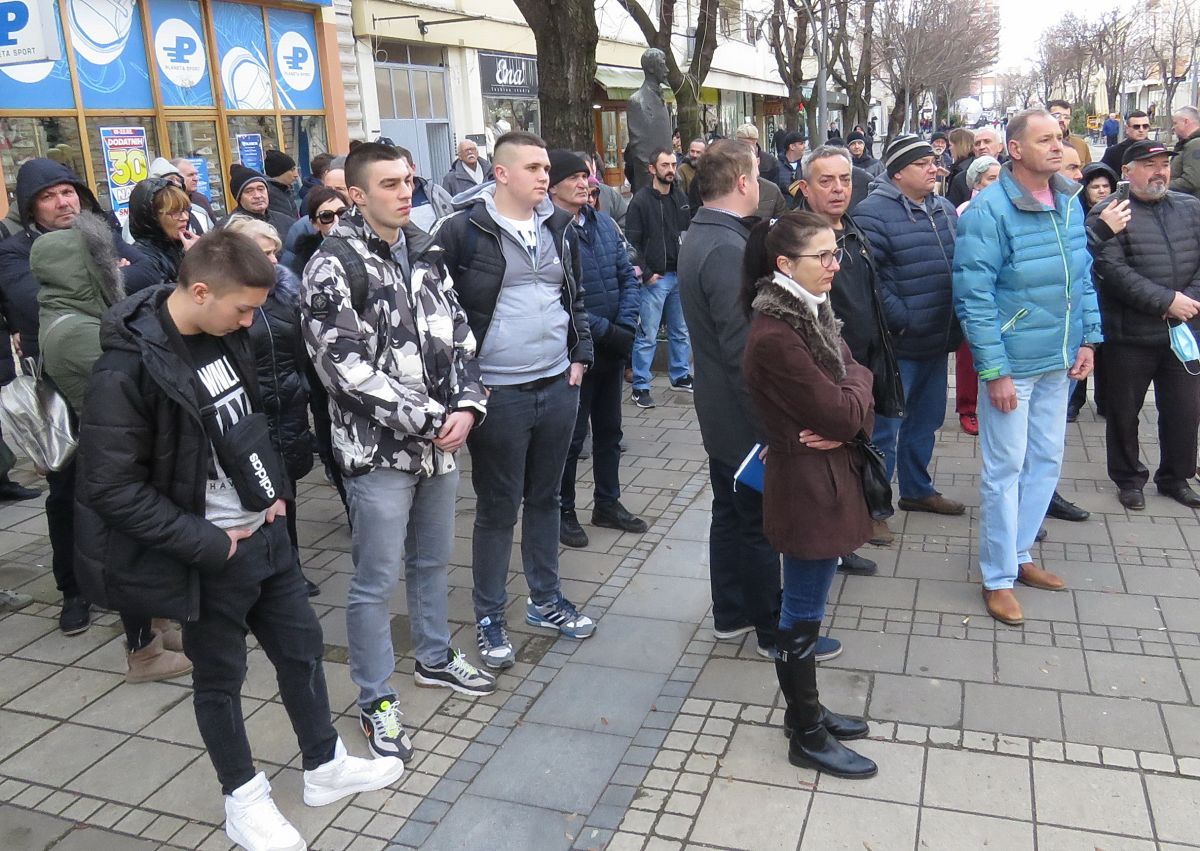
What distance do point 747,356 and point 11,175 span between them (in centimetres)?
1004

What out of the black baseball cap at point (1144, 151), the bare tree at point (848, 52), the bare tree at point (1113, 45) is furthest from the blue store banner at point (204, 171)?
the bare tree at point (1113, 45)

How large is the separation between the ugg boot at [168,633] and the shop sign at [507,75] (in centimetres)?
1674

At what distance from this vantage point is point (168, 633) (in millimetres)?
4516

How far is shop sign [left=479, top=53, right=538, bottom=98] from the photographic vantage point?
65.5ft

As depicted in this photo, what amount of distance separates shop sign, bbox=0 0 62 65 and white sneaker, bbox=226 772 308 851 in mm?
5771

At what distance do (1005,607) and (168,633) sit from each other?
362 centimetres

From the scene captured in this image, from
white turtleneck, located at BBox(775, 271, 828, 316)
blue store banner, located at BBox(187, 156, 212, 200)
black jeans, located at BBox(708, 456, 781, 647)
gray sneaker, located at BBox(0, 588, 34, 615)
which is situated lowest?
gray sneaker, located at BBox(0, 588, 34, 615)

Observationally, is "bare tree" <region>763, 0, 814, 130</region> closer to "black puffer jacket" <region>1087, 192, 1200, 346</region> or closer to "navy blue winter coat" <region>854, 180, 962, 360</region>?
"black puffer jacket" <region>1087, 192, 1200, 346</region>

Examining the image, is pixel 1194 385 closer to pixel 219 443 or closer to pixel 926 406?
pixel 926 406

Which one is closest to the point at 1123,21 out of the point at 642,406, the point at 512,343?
the point at 642,406

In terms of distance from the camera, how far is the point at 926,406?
5.68 meters

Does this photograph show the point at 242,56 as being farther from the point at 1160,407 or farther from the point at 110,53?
the point at 1160,407

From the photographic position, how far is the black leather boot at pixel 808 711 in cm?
338

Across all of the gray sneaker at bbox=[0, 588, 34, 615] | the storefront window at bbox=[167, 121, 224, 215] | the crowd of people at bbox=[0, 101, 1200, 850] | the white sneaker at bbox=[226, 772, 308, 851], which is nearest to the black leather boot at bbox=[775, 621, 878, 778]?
the crowd of people at bbox=[0, 101, 1200, 850]
